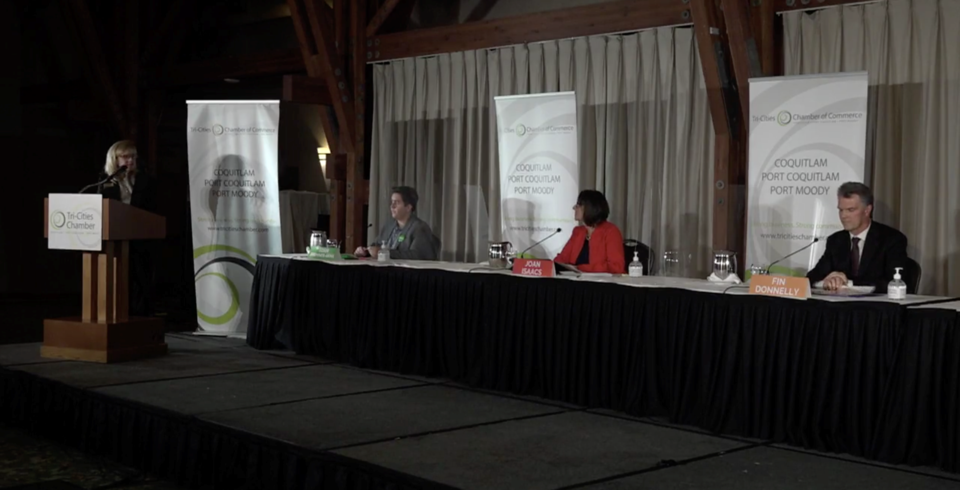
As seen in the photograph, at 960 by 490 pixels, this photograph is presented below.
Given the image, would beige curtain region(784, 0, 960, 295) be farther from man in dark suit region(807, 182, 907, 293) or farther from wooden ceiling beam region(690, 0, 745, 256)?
man in dark suit region(807, 182, 907, 293)

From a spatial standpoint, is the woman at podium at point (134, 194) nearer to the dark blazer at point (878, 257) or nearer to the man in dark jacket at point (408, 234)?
the man in dark jacket at point (408, 234)

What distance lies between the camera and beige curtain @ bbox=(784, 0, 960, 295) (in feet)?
16.4

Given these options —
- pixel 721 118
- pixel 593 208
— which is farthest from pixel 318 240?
pixel 721 118

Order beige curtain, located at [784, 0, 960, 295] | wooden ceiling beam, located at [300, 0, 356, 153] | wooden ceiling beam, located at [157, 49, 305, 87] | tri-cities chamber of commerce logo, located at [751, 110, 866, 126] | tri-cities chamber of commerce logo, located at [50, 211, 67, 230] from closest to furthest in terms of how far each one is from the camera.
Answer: tri-cities chamber of commerce logo, located at [751, 110, 866, 126], beige curtain, located at [784, 0, 960, 295], tri-cities chamber of commerce logo, located at [50, 211, 67, 230], wooden ceiling beam, located at [300, 0, 356, 153], wooden ceiling beam, located at [157, 49, 305, 87]

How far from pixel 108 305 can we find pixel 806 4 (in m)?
4.09

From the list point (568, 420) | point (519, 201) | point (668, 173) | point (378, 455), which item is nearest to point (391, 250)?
point (519, 201)

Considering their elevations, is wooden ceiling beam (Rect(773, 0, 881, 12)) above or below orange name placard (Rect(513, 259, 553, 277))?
above

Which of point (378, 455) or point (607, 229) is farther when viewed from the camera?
point (607, 229)

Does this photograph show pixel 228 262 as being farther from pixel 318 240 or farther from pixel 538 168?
pixel 538 168

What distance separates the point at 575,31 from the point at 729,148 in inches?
56.6

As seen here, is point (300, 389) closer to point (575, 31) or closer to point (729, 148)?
point (729, 148)

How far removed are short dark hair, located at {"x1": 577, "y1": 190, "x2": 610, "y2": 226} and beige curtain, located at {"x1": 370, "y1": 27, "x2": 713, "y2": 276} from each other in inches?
46.1

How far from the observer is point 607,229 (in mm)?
5020

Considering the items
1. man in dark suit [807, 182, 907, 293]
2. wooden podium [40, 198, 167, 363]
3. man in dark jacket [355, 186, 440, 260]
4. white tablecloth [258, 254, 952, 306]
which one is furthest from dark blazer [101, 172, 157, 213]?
man in dark suit [807, 182, 907, 293]
